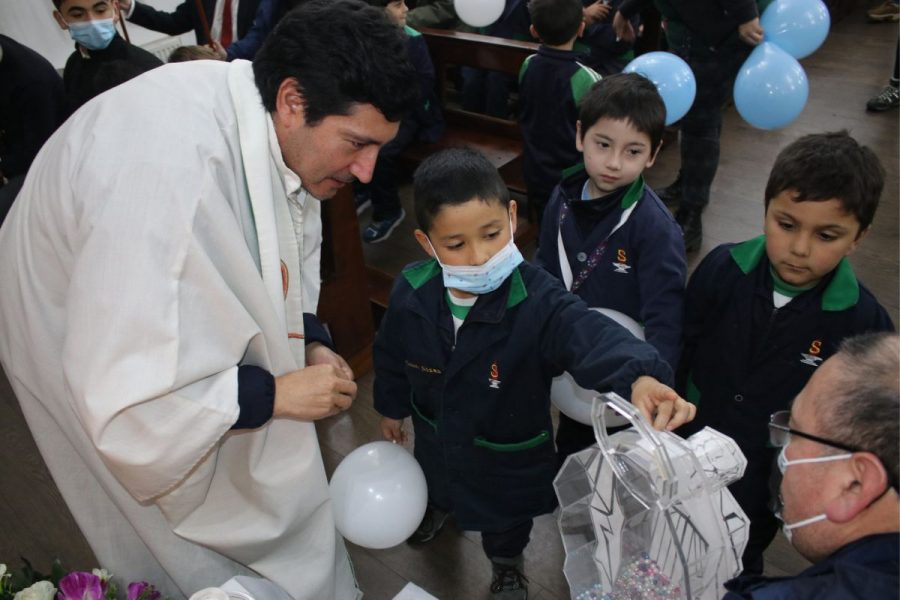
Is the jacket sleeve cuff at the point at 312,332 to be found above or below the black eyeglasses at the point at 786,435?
below

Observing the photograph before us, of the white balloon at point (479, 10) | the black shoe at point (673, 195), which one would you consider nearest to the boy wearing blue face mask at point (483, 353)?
the black shoe at point (673, 195)

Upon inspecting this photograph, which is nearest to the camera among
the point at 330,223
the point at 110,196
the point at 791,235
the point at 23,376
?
the point at 110,196

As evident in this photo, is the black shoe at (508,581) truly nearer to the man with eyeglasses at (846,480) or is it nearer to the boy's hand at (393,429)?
the boy's hand at (393,429)

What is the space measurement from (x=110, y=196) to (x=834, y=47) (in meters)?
6.24

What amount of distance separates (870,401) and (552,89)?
2.25 meters

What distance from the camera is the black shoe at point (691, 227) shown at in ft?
10.3

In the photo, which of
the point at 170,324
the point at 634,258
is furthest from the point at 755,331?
the point at 170,324

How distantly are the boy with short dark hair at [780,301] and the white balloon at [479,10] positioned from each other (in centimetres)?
266

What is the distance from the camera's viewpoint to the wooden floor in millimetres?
1887

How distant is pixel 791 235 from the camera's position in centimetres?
137

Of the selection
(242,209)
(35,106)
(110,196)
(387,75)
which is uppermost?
(387,75)

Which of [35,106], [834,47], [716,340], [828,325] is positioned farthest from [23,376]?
[834,47]

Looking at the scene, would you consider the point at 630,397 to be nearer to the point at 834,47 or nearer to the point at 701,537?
the point at 701,537

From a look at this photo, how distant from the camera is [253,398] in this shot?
1080 millimetres
